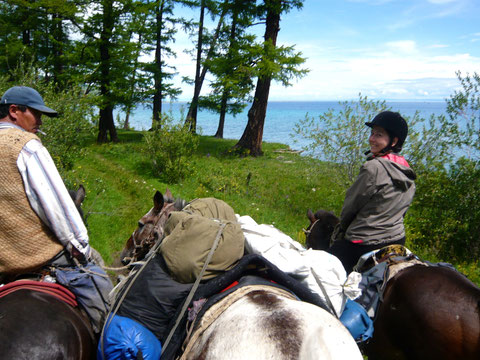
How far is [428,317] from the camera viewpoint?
2.75m

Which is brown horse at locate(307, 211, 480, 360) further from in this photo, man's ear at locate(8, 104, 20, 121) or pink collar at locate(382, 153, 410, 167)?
man's ear at locate(8, 104, 20, 121)

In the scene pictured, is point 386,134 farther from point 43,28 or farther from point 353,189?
point 43,28

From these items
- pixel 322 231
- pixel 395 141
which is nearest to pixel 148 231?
pixel 322 231

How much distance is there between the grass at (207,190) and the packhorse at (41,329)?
3.32 meters

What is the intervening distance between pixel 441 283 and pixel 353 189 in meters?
1.23

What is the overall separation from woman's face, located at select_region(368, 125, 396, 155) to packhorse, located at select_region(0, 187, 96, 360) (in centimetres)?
328

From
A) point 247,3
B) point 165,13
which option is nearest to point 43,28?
point 165,13

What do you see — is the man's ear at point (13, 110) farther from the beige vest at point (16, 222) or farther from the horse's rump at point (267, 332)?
the horse's rump at point (267, 332)

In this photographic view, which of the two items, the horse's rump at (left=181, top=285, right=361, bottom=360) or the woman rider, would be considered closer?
the horse's rump at (left=181, top=285, right=361, bottom=360)

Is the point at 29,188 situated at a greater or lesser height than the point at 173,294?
greater

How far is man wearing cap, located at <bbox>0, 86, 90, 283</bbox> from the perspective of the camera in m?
2.52

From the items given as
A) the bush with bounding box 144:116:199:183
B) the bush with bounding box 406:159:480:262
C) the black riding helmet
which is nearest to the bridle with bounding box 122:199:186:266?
the black riding helmet

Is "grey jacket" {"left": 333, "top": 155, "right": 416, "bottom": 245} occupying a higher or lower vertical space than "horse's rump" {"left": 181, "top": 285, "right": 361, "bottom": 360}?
higher

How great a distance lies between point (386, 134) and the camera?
374 centimetres
